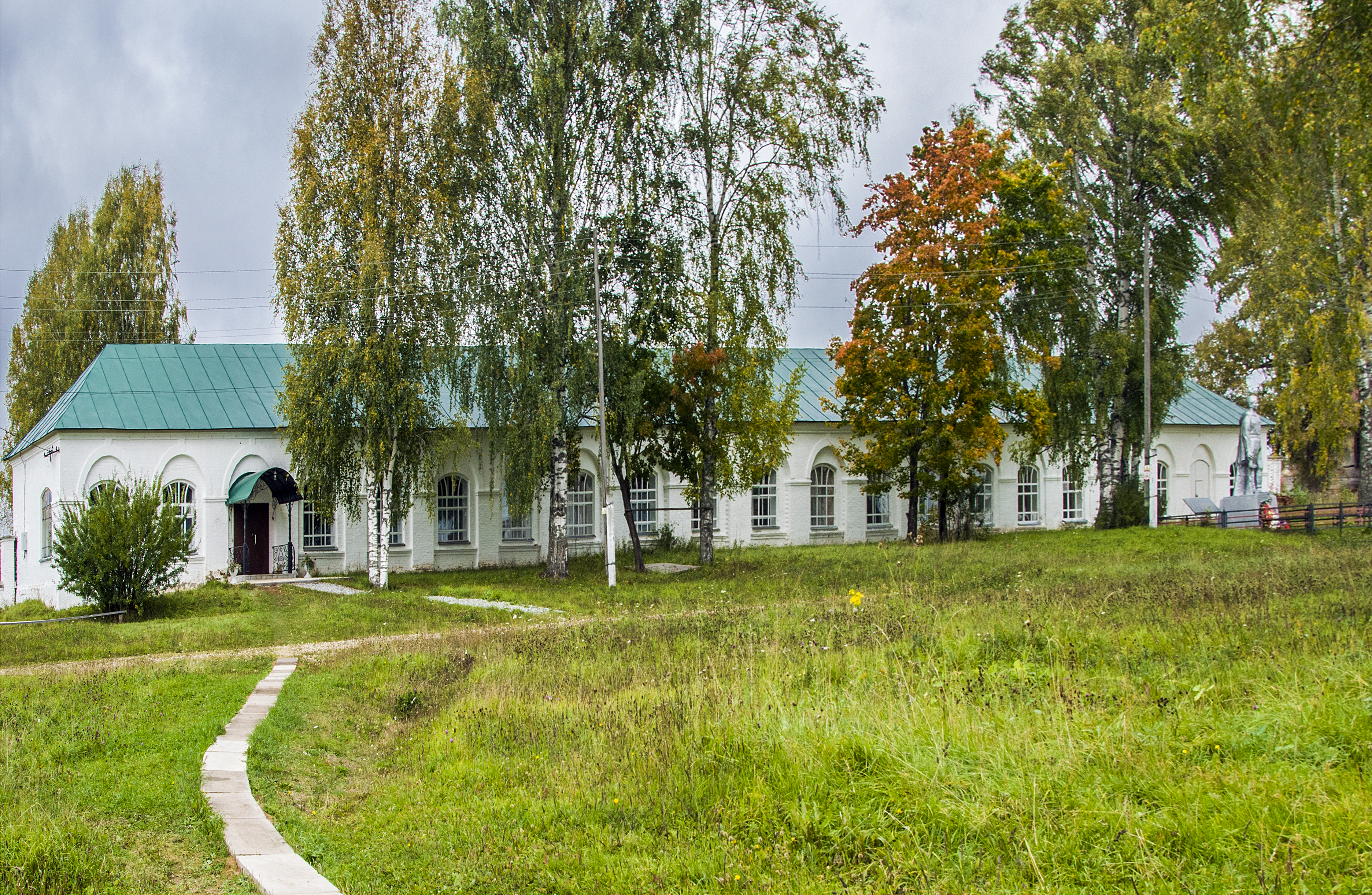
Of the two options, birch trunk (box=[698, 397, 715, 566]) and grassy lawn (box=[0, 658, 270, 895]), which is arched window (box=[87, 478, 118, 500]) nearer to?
grassy lawn (box=[0, 658, 270, 895])

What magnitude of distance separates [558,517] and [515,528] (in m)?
6.72

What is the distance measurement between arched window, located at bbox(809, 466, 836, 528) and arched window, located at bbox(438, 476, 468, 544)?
1209cm

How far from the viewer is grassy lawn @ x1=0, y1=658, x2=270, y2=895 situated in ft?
16.8

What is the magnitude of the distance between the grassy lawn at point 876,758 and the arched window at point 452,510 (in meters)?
18.5

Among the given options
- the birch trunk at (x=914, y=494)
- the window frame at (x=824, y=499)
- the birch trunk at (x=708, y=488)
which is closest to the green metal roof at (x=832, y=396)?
the window frame at (x=824, y=499)

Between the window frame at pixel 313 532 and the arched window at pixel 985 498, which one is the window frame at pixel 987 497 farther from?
the window frame at pixel 313 532

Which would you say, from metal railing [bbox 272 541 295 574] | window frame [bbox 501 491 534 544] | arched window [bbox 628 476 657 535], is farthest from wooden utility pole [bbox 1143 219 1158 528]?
metal railing [bbox 272 541 295 574]

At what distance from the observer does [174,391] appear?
28141 millimetres

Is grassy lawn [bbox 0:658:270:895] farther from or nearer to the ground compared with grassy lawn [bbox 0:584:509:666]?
farther from the ground

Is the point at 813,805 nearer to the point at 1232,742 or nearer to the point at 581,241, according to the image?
the point at 1232,742

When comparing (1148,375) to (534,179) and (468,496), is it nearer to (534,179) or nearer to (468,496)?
(534,179)

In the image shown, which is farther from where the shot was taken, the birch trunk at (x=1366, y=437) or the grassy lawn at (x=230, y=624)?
the birch trunk at (x=1366, y=437)

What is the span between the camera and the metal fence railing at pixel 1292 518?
2461 centimetres

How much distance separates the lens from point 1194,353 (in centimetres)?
4872
